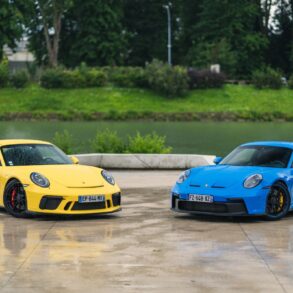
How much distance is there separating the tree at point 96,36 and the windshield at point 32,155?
84.8 meters

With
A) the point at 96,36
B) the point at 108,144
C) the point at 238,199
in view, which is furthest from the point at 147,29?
Answer: the point at 238,199

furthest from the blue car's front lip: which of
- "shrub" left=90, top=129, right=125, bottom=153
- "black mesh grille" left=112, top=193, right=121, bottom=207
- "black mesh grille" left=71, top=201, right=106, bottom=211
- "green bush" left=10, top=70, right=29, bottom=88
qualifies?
"green bush" left=10, top=70, right=29, bottom=88

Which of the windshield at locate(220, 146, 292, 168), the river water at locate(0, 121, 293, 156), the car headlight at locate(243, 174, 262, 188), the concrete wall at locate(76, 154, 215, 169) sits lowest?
the river water at locate(0, 121, 293, 156)

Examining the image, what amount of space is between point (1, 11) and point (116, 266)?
87936 mm

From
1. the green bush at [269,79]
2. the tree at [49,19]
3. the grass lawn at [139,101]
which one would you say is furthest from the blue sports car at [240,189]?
the tree at [49,19]

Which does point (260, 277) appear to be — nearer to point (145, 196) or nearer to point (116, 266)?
point (116, 266)

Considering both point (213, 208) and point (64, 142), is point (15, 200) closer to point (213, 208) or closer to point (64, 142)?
point (213, 208)

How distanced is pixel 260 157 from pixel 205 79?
76.3 meters

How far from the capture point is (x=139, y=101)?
286 feet

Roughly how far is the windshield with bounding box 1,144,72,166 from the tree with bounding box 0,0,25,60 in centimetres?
8147

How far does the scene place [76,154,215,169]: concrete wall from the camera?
2328cm

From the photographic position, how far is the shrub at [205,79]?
90.1 m

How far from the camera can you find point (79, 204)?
1350 centimetres

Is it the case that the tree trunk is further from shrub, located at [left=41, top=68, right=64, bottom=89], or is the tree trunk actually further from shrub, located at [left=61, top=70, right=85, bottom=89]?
shrub, located at [left=61, top=70, right=85, bottom=89]
